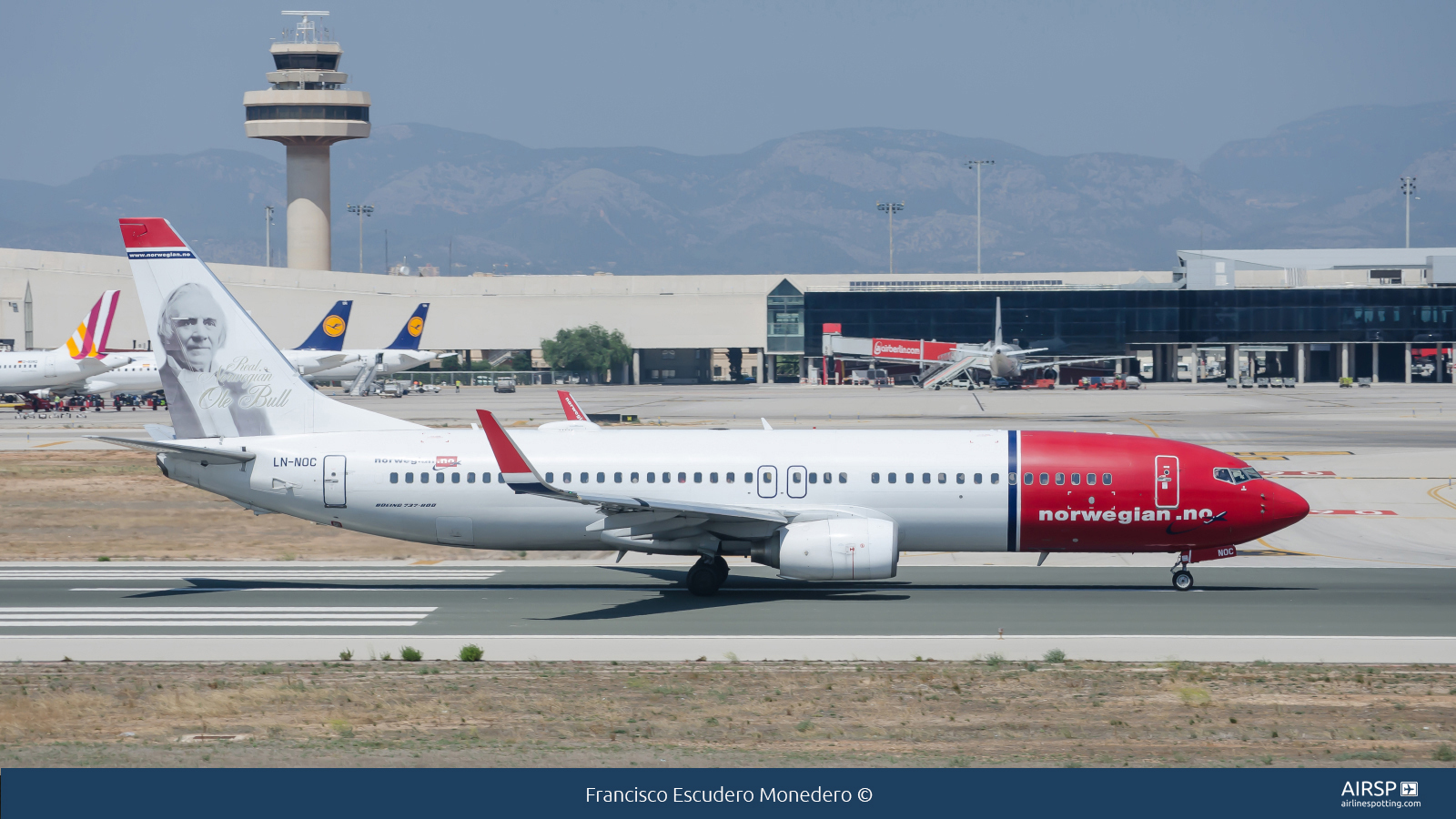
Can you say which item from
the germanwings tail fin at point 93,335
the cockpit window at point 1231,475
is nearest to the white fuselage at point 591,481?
the cockpit window at point 1231,475

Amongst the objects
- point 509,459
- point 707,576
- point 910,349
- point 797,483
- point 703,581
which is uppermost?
point 910,349

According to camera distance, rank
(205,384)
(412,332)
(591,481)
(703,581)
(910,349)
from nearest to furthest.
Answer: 1. (703,581)
2. (591,481)
3. (205,384)
4. (412,332)
5. (910,349)

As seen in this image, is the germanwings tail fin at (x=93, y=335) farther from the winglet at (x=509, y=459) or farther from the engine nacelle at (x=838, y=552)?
the engine nacelle at (x=838, y=552)

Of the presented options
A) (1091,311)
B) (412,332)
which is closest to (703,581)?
(412,332)

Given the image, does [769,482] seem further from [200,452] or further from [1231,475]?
[200,452]

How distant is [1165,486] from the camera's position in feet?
96.8

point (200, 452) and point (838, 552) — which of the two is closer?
point (838, 552)

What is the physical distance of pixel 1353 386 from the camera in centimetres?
15450

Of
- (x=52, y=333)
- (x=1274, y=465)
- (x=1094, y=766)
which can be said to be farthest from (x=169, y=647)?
(x=52, y=333)

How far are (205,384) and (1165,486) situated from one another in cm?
2306

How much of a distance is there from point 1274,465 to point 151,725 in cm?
5260

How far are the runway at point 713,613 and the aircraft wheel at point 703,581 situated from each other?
427 millimetres

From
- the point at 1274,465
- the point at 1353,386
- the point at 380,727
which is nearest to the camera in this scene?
the point at 380,727

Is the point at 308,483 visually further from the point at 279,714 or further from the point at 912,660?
the point at 912,660
